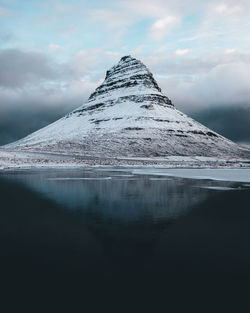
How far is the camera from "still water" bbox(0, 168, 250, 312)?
7.41 metres

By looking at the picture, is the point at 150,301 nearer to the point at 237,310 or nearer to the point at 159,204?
the point at 237,310

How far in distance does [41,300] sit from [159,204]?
14.1 metres

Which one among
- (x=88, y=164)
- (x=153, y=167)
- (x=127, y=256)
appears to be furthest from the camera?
(x=88, y=164)

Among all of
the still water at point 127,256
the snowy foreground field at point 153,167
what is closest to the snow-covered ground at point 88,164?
the snowy foreground field at point 153,167

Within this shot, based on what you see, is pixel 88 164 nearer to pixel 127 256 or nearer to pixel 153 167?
pixel 153 167

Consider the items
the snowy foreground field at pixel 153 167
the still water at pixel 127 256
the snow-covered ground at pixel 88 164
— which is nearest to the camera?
the still water at pixel 127 256

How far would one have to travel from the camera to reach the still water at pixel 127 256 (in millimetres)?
7414

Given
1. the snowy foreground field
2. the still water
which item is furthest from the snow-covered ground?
the still water

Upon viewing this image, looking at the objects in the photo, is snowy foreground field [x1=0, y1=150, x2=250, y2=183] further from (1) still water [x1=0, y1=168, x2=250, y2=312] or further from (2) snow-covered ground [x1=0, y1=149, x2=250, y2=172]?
(1) still water [x1=0, y1=168, x2=250, y2=312]

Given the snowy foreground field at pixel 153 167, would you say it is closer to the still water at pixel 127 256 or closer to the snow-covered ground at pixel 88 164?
the snow-covered ground at pixel 88 164

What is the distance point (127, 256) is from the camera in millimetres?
10086

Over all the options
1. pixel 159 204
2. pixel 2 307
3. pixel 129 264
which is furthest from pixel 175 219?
pixel 2 307

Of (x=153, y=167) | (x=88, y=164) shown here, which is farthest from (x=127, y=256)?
(x=88, y=164)

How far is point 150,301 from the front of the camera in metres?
7.17
